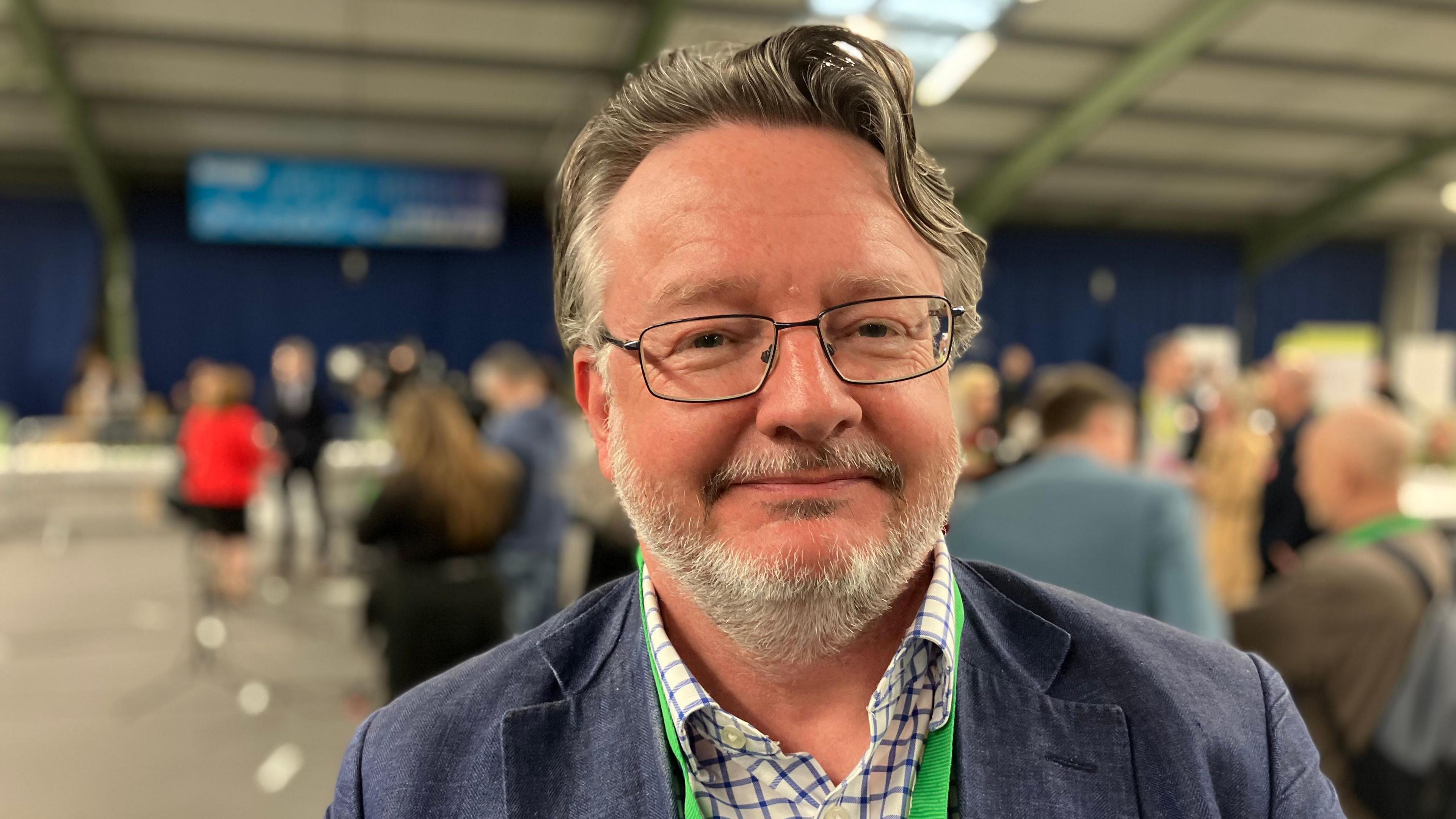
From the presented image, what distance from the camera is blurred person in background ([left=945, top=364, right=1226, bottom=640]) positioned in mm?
1916

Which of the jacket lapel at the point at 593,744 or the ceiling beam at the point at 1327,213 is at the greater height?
the ceiling beam at the point at 1327,213

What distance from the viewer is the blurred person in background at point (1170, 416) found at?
5.14 meters

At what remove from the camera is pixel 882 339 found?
762 millimetres

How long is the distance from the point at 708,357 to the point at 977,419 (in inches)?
133

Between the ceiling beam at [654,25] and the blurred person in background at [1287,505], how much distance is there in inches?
202

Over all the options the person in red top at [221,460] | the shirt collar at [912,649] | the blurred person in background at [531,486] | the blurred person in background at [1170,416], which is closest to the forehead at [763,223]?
the shirt collar at [912,649]

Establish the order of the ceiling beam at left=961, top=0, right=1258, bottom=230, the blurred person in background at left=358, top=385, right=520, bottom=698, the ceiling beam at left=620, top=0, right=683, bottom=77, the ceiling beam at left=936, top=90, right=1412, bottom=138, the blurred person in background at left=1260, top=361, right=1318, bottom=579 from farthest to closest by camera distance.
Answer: the ceiling beam at left=936, top=90, right=1412, bottom=138, the ceiling beam at left=961, top=0, right=1258, bottom=230, the ceiling beam at left=620, top=0, right=683, bottom=77, the blurred person in background at left=1260, top=361, right=1318, bottom=579, the blurred person in background at left=358, top=385, right=520, bottom=698

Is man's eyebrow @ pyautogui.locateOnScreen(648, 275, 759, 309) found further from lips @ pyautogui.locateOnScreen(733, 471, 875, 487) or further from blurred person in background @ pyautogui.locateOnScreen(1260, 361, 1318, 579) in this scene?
blurred person in background @ pyautogui.locateOnScreen(1260, 361, 1318, 579)

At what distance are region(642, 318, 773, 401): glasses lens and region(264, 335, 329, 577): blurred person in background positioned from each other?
20.3ft

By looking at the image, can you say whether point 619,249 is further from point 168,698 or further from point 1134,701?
point 168,698

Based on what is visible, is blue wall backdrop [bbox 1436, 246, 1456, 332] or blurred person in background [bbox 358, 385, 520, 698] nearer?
blurred person in background [bbox 358, 385, 520, 698]

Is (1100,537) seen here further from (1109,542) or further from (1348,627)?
(1348,627)

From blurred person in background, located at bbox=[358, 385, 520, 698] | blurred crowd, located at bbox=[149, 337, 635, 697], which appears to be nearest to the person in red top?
blurred crowd, located at bbox=[149, 337, 635, 697]

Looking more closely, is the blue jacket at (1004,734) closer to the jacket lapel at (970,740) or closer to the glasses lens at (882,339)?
the jacket lapel at (970,740)
